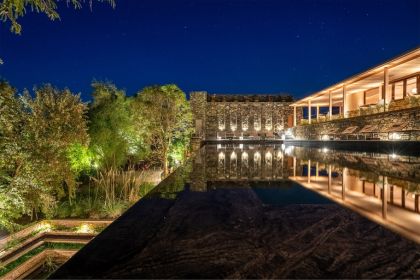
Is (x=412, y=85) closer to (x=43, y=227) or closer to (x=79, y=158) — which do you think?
(x=79, y=158)

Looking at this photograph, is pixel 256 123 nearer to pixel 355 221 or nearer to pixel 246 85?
pixel 355 221

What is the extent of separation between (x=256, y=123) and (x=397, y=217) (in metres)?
27.7

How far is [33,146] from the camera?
319 inches

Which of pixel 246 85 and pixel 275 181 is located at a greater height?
pixel 246 85

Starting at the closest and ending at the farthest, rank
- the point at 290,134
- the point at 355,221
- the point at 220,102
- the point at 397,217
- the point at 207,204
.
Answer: the point at 355,221 → the point at 397,217 → the point at 207,204 → the point at 290,134 → the point at 220,102

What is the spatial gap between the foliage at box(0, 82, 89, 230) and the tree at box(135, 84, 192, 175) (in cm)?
379

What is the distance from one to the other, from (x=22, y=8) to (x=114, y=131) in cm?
1310

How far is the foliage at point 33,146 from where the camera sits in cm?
675

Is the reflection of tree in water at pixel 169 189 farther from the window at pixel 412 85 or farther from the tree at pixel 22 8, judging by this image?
the window at pixel 412 85

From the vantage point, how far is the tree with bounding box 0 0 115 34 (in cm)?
302

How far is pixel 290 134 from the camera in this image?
22750mm

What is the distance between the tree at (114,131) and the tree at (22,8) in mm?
11176

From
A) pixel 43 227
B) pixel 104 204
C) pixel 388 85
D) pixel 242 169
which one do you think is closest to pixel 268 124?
pixel 388 85

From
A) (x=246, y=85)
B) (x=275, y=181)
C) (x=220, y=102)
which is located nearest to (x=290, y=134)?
(x=220, y=102)
